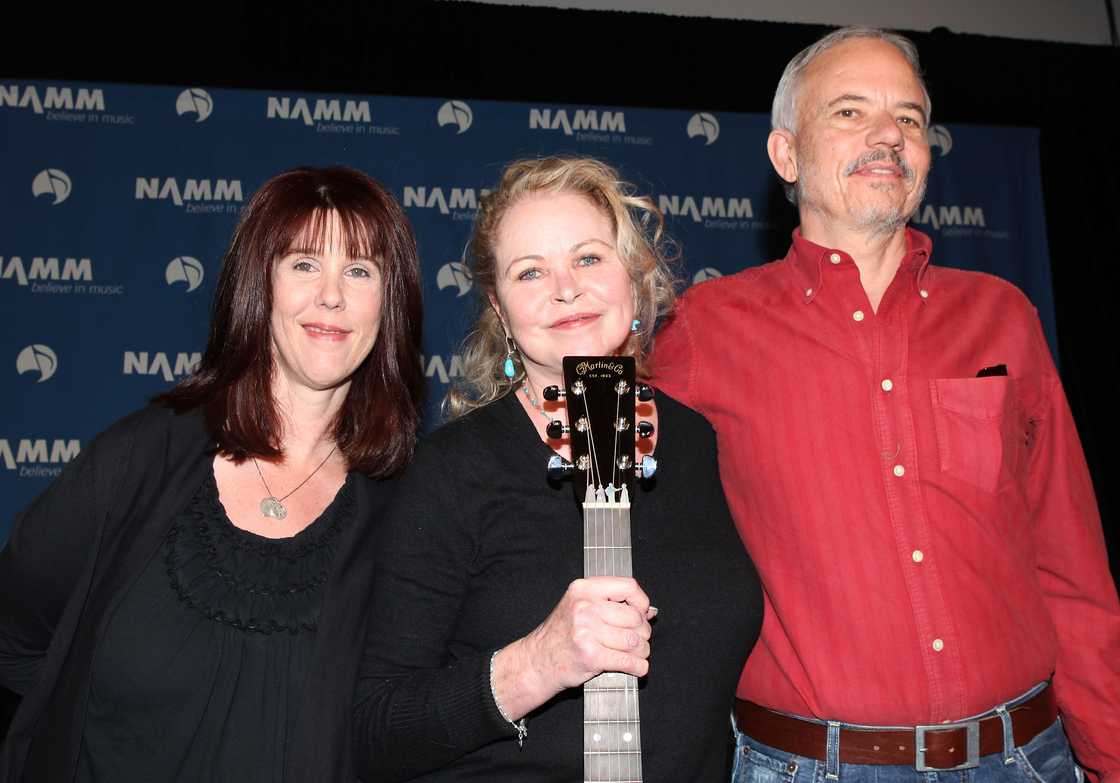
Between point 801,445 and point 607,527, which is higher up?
point 801,445

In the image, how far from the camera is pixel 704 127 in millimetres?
4695

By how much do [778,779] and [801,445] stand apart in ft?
2.05

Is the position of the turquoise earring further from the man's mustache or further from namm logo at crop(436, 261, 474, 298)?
namm logo at crop(436, 261, 474, 298)

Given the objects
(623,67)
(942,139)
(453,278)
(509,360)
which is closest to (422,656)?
(509,360)

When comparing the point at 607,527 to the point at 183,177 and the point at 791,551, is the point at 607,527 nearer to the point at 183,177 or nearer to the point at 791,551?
the point at 791,551

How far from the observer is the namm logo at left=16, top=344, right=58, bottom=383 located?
4125mm

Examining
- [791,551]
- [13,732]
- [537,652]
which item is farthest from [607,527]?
[13,732]

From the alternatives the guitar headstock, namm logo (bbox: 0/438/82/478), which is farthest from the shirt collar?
namm logo (bbox: 0/438/82/478)

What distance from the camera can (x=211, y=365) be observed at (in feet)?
6.82

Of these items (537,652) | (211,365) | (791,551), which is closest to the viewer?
(537,652)

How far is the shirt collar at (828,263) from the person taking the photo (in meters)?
1.98

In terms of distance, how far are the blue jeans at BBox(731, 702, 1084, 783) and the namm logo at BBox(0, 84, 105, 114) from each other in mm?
3967

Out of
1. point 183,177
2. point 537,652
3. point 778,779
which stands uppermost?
point 183,177

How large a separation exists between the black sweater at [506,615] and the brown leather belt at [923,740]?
6.3 inches
